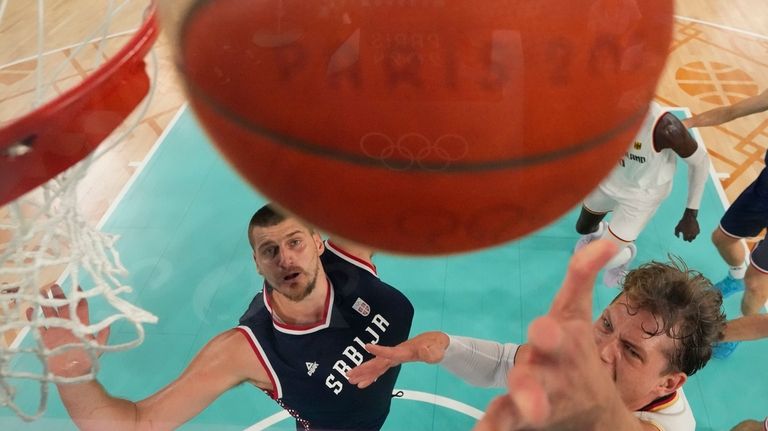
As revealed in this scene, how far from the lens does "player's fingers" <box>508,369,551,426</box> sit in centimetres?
39

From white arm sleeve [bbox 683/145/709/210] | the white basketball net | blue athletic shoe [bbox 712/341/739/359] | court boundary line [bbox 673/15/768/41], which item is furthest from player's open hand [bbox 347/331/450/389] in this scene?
court boundary line [bbox 673/15/768/41]

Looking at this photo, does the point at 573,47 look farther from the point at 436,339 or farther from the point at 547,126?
the point at 436,339

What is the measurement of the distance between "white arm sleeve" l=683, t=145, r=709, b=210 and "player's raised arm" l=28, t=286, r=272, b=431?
102cm

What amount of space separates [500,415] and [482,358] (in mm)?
664

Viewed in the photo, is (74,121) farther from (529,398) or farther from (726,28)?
(726,28)

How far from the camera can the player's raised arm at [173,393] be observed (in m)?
1.03

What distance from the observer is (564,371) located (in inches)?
17.1

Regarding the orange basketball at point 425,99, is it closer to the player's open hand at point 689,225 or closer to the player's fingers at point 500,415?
the player's fingers at point 500,415

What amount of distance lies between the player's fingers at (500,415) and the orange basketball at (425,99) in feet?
0.48

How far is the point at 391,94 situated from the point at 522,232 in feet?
0.67

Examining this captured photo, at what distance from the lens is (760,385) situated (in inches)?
55.9

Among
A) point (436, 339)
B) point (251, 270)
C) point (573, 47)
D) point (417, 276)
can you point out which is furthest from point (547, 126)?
point (251, 270)

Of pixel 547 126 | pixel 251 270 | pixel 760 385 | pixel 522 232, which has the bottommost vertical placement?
pixel 760 385

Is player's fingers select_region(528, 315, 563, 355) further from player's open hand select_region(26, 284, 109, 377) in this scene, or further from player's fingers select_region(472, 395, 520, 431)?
player's open hand select_region(26, 284, 109, 377)
